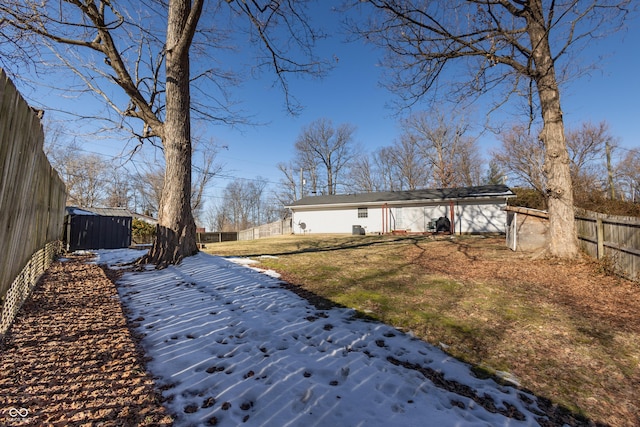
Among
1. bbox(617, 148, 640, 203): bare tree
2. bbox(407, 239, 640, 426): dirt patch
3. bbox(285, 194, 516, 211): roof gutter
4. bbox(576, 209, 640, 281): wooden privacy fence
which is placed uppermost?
bbox(617, 148, 640, 203): bare tree

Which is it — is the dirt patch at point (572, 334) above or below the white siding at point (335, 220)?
below

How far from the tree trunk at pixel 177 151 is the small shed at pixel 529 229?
31.1 ft

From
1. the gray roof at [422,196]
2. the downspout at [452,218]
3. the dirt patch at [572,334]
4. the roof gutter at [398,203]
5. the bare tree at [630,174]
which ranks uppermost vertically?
the bare tree at [630,174]

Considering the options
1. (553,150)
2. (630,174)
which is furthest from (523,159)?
(553,150)

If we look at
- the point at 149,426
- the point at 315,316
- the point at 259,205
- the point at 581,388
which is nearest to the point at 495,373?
the point at 581,388

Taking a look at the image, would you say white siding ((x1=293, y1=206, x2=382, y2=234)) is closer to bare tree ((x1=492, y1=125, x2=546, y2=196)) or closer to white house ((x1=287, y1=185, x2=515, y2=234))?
white house ((x1=287, y1=185, x2=515, y2=234))

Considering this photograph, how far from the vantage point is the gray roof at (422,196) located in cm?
1788

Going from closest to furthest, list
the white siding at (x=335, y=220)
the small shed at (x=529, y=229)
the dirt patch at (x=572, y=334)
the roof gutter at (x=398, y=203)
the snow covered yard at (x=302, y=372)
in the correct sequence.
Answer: the snow covered yard at (x=302, y=372) → the dirt patch at (x=572, y=334) → the small shed at (x=529, y=229) → the roof gutter at (x=398, y=203) → the white siding at (x=335, y=220)

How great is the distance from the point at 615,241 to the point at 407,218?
1433cm

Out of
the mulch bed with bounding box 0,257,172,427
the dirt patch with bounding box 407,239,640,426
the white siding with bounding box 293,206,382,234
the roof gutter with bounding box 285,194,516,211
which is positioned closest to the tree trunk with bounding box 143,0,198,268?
the mulch bed with bounding box 0,257,172,427

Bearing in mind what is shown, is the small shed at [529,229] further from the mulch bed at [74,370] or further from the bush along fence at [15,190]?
the bush along fence at [15,190]

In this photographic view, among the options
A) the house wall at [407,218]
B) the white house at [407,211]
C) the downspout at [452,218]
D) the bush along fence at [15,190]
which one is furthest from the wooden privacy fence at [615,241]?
the white house at [407,211]

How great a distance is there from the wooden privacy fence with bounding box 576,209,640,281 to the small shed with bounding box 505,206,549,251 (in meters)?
1.00

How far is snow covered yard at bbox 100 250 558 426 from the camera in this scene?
1.94 metres
